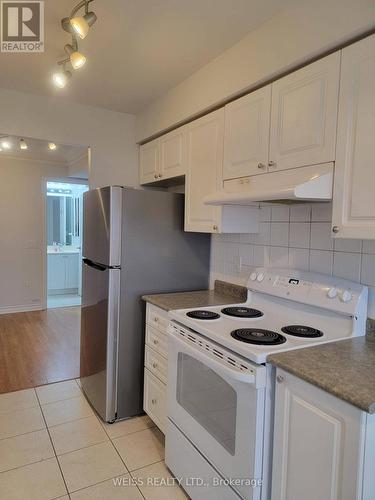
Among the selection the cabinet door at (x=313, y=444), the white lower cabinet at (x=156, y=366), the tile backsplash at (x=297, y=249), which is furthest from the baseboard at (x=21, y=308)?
the cabinet door at (x=313, y=444)

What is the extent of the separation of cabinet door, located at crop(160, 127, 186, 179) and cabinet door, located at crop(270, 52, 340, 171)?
94cm

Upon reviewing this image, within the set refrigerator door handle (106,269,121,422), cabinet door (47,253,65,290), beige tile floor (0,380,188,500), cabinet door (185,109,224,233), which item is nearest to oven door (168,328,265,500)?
beige tile floor (0,380,188,500)

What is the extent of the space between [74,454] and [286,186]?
1967 mm

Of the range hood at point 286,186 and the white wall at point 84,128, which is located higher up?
the white wall at point 84,128

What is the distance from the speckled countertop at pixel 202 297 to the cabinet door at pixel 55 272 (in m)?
4.51

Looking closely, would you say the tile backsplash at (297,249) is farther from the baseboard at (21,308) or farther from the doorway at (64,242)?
the doorway at (64,242)

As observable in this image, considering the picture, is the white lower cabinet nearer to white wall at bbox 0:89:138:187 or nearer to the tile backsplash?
the tile backsplash

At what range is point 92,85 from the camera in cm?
254

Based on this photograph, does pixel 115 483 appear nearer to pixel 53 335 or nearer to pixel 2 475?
pixel 2 475

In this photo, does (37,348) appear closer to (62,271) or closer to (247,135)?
(62,271)

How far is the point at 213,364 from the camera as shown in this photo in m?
1.47

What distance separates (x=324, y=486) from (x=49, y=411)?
2.07 meters

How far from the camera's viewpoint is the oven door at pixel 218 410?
50.6 inches

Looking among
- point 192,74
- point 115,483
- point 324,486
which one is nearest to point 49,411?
point 115,483
